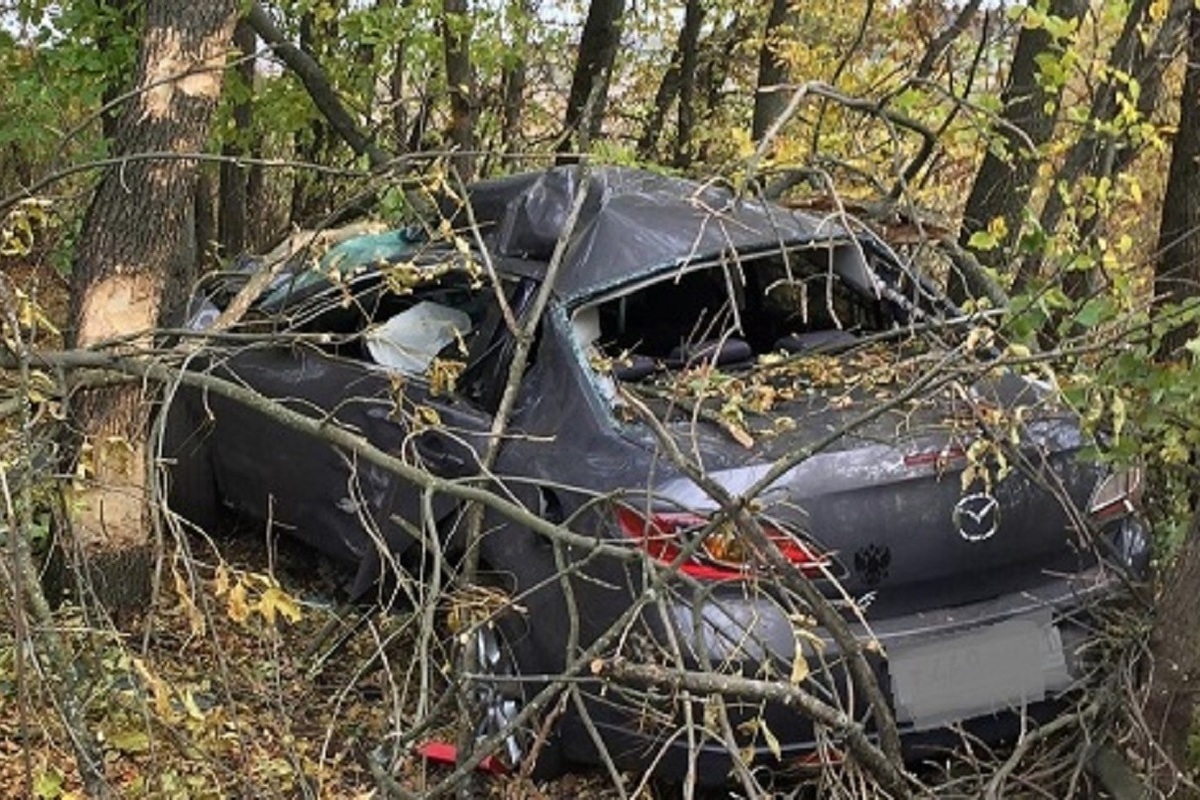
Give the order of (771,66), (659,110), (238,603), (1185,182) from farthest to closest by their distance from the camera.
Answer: (659,110)
(771,66)
(1185,182)
(238,603)

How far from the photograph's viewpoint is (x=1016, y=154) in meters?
6.99

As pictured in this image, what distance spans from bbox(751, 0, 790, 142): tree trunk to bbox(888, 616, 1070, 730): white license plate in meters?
7.04

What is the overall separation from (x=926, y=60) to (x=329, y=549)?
4899mm

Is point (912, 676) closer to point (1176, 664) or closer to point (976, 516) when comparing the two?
point (976, 516)

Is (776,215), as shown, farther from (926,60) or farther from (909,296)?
(926,60)

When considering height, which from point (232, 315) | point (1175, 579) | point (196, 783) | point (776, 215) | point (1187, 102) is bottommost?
point (196, 783)

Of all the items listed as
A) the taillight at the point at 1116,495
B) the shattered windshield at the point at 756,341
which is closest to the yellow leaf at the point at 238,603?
the shattered windshield at the point at 756,341

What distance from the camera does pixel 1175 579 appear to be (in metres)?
3.20

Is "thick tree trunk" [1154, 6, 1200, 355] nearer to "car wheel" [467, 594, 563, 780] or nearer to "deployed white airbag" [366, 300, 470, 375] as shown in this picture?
"deployed white airbag" [366, 300, 470, 375]

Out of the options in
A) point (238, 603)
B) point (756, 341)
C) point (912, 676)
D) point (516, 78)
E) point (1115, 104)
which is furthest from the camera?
point (516, 78)

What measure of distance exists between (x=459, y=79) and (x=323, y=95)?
135 cm

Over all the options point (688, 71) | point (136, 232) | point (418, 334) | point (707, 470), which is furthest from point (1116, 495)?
point (688, 71)

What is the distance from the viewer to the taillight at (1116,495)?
3.86 m

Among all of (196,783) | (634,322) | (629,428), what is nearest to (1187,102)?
(634,322)
